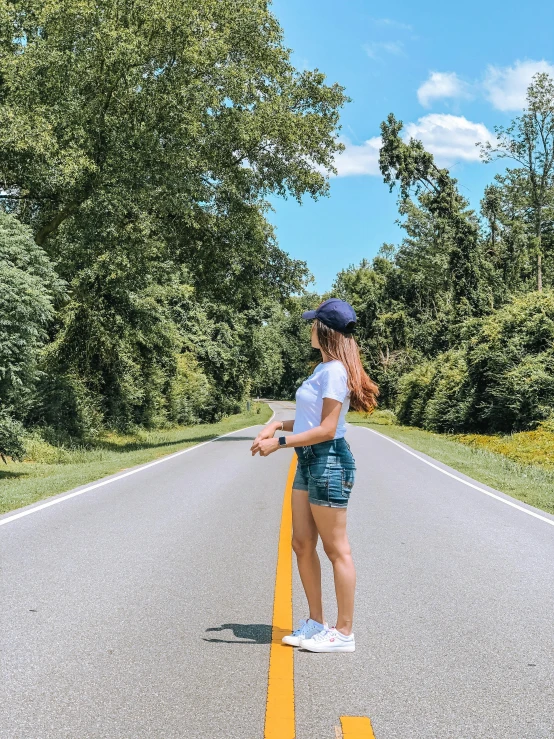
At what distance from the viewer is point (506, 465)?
18703 mm

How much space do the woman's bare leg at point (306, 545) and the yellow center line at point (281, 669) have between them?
33 cm

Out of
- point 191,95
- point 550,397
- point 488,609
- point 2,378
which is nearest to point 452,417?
point 550,397

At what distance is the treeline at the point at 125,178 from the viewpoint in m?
17.2

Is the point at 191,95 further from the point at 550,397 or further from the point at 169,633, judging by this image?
the point at 169,633

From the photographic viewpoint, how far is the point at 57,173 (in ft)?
57.9

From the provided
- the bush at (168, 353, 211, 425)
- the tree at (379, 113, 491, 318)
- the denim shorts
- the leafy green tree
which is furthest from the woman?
→ the tree at (379, 113, 491, 318)

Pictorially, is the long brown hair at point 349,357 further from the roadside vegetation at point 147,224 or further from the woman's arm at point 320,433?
the roadside vegetation at point 147,224

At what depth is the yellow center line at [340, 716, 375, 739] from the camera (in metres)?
3.23

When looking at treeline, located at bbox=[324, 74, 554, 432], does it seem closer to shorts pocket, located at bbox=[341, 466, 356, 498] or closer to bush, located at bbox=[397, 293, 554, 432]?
bush, located at bbox=[397, 293, 554, 432]

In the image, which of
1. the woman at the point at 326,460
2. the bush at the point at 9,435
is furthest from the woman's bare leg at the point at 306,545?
the bush at the point at 9,435

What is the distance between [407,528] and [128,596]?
4.07 metres

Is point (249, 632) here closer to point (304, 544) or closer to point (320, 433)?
point (304, 544)

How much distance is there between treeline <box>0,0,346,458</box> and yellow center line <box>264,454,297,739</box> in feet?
30.5

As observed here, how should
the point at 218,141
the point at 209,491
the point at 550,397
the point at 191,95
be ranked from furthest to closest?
the point at 550,397
the point at 218,141
the point at 191,95
the point at 209,491
